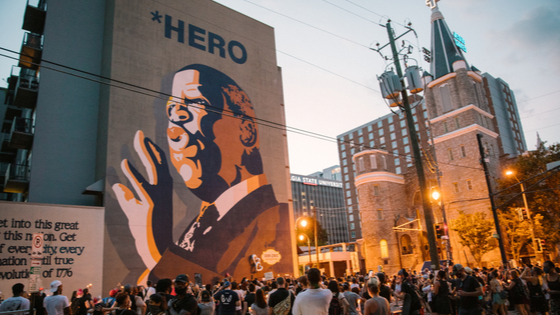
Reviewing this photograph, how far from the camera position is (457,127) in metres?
48.1

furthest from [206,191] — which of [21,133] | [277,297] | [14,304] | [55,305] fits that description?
[277,297]

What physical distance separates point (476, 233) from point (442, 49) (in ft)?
84.0

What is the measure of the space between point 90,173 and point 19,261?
656 centimetres

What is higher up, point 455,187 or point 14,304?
point 455,187

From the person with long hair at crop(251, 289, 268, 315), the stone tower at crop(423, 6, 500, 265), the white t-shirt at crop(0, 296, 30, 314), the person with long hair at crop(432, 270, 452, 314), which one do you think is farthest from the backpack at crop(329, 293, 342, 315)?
the stone tower at crop(423, 6, 500, 265)

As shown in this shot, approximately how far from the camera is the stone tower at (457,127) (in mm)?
45000

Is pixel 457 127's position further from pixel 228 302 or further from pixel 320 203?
pixel 320 203

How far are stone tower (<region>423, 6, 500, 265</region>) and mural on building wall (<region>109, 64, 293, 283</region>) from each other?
87.5ft

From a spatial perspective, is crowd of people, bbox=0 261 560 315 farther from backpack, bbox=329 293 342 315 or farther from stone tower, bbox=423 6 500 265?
stone tower, bbox=423 6 500 265

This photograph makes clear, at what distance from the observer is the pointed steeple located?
5022 cm

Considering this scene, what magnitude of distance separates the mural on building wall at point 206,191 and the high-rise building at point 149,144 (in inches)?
2.8

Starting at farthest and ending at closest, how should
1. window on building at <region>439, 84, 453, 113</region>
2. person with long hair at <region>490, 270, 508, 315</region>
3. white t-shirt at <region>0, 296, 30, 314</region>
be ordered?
window on building at <region>439, 84, 453, 113</region> < person with long hair at <region>490, 270, 508, 315</region> < white t-shirt at <region>0, 296, 30, 314</region>

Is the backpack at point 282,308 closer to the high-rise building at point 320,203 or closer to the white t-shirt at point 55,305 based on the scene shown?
the white t-shirt at point 55,305

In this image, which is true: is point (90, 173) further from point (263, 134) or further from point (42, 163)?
point (263, 134)
